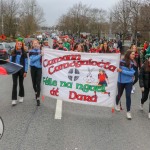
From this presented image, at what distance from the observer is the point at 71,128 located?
20.8 ft

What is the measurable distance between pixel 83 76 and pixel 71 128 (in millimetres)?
1604

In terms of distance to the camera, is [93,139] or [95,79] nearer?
[93,139]

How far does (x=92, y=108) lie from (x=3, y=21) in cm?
5709

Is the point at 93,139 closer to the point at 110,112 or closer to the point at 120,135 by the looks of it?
the point at 120,135

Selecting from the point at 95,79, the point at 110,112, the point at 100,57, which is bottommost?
the point at 110,112

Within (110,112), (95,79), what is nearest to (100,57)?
(95,79)

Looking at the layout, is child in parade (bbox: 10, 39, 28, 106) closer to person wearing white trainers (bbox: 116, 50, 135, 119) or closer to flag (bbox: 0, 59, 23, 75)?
person wearing white trainers (bbox: 116, 50, 135, 119)

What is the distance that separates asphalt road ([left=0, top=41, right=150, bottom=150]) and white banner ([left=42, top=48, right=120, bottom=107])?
1.32 ft

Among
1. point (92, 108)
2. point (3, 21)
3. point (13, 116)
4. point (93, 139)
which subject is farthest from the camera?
point (3, 21)

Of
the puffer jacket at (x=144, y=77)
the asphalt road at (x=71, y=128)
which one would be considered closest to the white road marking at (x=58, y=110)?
the asphalt road at (x=71, y=128)

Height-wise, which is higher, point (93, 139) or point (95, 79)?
point (95, 79)

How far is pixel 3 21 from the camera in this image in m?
62.2

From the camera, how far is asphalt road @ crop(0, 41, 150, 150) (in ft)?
17.8

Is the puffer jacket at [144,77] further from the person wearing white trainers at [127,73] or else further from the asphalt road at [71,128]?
the asphalt road at [71,128]
